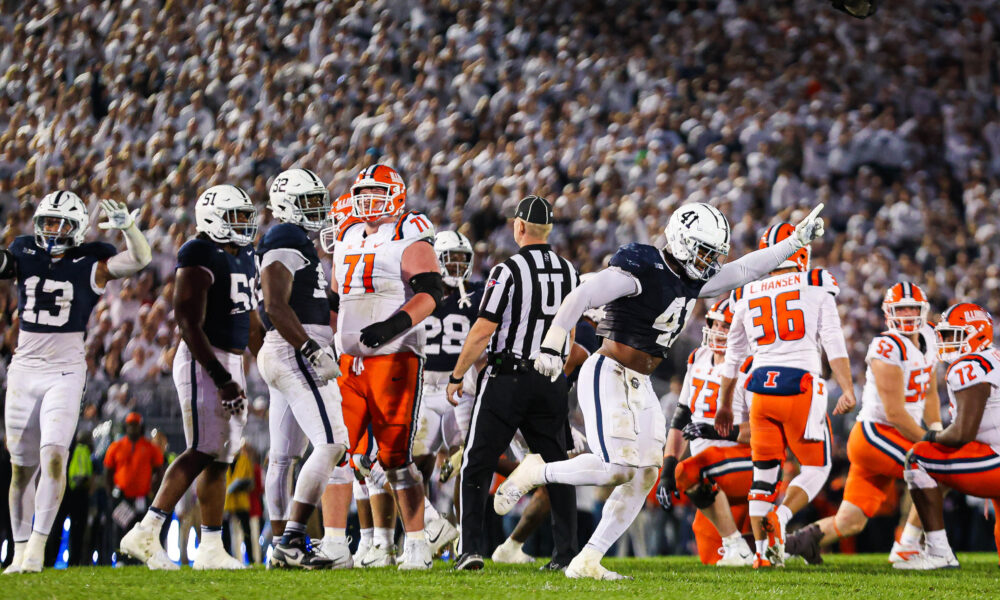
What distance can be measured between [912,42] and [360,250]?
13.9m

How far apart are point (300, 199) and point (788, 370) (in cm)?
312

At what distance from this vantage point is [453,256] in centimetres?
790

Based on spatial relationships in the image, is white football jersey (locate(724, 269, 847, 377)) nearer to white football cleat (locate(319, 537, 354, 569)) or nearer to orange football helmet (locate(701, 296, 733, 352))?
orange football helmet (locate(701, 296, 733, 352))

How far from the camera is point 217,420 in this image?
584cm

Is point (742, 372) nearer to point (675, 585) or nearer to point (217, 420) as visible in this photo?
point (675, 585)

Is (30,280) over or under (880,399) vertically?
over

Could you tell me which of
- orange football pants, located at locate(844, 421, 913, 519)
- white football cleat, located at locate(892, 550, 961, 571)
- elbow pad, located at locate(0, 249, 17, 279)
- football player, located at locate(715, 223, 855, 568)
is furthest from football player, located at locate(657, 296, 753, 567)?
elbow pad, located at locate(0, 249, 17, 279)

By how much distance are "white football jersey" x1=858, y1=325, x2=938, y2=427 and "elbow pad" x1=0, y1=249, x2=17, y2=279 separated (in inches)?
202

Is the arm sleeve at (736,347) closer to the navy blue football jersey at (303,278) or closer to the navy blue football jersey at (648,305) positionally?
the navy blue football jersey at (648,305)

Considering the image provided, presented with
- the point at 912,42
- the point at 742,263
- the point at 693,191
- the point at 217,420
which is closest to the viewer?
the point at 742,263

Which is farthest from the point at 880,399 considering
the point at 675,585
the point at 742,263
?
the point at 675,585

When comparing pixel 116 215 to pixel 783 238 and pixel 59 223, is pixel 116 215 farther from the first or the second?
pixel 783 238

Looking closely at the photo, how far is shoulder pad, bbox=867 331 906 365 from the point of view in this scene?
7.14 metres

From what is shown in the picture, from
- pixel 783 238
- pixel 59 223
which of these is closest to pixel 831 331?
pixel 783 238
